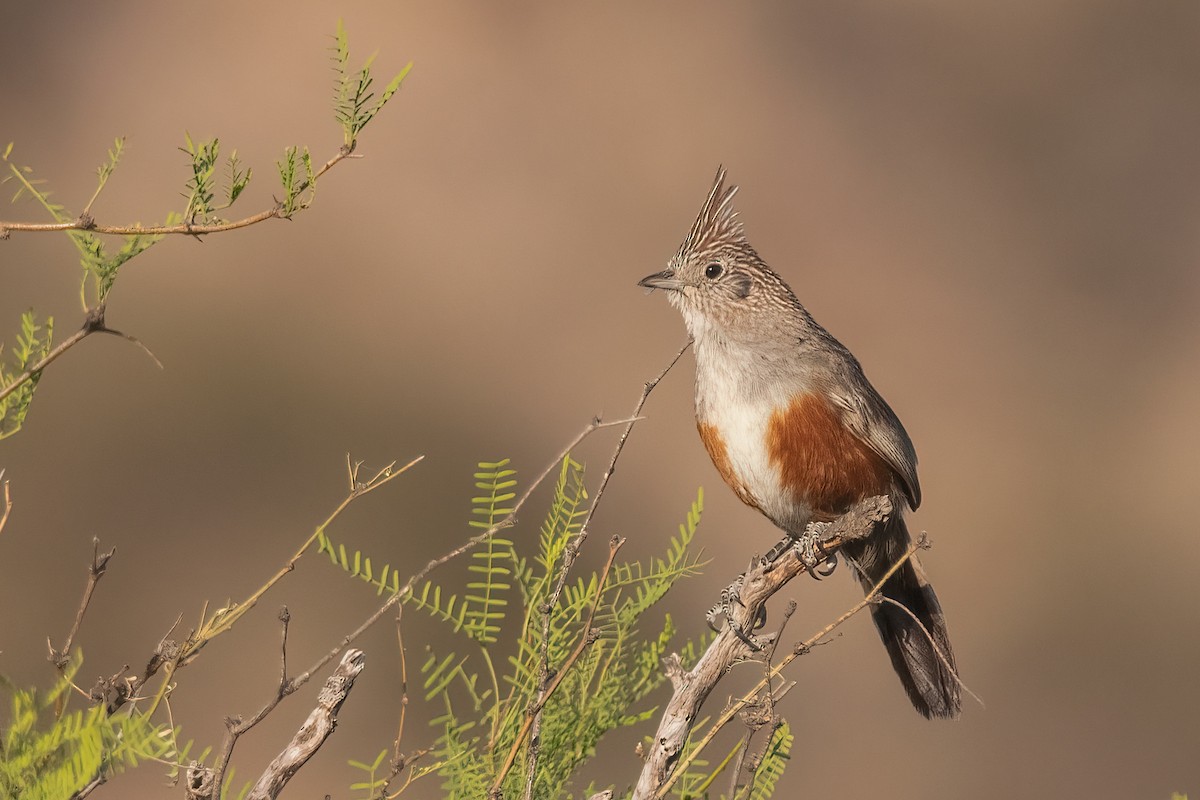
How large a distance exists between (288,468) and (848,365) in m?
6.08

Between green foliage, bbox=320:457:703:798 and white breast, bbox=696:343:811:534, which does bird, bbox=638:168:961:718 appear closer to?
white breast, bbox=696:343:811:534

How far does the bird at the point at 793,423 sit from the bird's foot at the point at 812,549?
0.41 ft

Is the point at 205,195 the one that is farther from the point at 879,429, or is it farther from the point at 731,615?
the point at 879,429

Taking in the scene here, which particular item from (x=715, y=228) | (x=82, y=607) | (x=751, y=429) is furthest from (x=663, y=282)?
(x=82, y=607)

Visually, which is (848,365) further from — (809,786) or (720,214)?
(809,786)

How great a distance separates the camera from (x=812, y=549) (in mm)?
4121

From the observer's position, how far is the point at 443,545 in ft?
29.9

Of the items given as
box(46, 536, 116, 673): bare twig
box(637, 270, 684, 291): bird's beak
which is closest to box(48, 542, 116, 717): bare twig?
box(46, 536, 116, 673): bare twig

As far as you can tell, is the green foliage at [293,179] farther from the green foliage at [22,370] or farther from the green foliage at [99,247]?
the green foliage at [22,370]

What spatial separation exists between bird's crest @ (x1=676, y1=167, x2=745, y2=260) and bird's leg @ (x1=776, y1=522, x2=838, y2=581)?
1331 millimetres

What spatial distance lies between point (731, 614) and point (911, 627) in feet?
4.51

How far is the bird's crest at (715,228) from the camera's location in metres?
5.05

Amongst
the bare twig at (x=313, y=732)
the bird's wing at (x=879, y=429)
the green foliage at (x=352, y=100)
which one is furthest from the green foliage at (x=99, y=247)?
the bird's wing at (x=879, y=429)

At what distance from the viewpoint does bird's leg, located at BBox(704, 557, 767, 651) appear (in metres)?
3.37
